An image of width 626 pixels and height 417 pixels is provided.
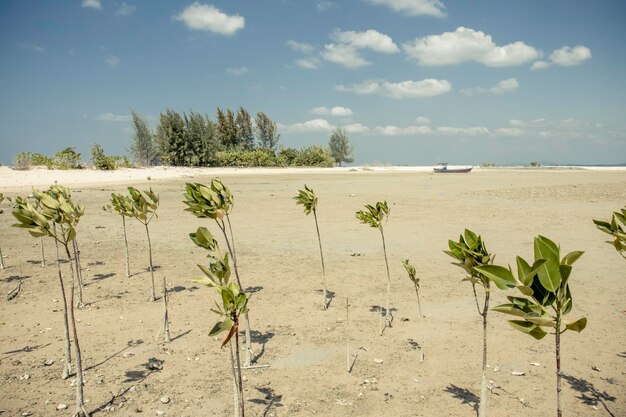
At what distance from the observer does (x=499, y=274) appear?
231cm

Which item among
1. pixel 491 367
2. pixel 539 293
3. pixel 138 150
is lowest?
pixel 491 367

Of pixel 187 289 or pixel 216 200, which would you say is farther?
pixel 187 289

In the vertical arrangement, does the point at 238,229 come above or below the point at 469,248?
below

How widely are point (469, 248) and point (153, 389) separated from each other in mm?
4890

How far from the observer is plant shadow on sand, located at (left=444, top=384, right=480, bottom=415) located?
5121 millimetres

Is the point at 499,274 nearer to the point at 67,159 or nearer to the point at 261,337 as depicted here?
the point at 261,337

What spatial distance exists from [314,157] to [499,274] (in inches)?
2975

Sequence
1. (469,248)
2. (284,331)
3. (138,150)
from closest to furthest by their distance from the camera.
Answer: (469,248) < (284,331) < (138,150)

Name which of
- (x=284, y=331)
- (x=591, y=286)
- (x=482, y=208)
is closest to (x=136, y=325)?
(x=284, y=331)

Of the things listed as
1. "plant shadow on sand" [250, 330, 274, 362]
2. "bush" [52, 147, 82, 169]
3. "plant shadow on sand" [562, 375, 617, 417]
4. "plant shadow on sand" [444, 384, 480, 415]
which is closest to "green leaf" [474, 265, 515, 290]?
"plant shadow on sand" [444, 384, 480, 415]

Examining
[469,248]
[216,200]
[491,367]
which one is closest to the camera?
[469,248]

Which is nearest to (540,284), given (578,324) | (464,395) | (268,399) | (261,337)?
(578,324)

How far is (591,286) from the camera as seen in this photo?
31.3ft

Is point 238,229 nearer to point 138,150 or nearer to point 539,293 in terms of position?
point 539,293
